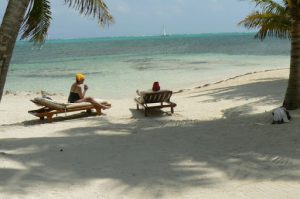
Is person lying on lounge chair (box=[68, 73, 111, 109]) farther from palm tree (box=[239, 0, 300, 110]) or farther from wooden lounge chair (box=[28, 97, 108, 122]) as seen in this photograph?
palm tree (box=[239, 0, 300, 110])

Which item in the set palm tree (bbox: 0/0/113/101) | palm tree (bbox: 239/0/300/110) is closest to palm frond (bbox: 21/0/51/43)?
palm tree (bbox: 0/0/113/101)

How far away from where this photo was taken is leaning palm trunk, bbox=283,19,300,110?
8867mm

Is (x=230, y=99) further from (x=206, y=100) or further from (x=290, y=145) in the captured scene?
(x=290, y=145)

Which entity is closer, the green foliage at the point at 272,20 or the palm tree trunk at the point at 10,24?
the palm tree trunk at the point at 10,24

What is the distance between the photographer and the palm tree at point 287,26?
8.86 metres

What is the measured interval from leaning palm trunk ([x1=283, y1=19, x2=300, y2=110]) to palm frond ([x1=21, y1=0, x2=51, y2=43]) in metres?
5.01

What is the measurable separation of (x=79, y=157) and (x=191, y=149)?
64.1 inches

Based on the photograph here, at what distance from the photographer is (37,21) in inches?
343

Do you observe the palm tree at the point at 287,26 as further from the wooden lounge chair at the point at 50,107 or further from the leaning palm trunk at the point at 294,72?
the wooden lounge chair at the point at 50,107

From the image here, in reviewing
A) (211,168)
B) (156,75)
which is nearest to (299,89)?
(211,168)

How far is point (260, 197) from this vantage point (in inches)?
170

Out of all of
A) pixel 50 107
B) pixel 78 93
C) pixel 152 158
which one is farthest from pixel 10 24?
pixel 78 93

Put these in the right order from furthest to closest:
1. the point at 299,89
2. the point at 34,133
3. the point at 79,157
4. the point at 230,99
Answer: the point at 230,99 < the point at 299,89 < the point at 34,133 < the point at 79,157

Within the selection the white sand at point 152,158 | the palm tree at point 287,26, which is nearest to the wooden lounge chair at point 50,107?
the white sand at point 152,158
